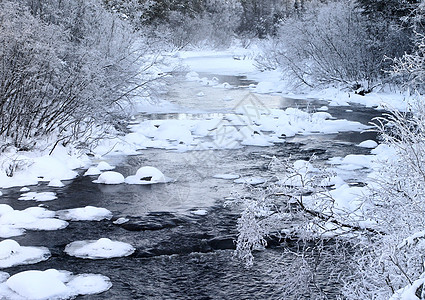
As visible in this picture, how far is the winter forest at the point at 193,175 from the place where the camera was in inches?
180

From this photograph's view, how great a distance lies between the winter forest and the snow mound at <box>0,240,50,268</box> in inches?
1.0

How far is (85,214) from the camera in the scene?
7488mm

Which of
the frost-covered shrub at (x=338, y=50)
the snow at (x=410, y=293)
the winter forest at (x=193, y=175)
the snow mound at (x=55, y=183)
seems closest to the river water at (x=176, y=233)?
the winter forest at (x=193, y=175)

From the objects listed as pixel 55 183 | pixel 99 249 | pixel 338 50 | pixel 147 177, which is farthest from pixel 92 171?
pixel 338 50

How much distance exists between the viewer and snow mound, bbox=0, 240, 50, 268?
5805 millimetres

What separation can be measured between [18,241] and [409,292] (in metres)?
4.80

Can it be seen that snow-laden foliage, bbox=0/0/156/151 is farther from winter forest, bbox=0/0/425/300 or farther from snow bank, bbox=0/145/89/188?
snow bank, bbox=0/145/89/188

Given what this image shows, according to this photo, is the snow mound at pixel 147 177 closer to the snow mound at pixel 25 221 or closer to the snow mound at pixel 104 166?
the snow mound at pixel 104 166

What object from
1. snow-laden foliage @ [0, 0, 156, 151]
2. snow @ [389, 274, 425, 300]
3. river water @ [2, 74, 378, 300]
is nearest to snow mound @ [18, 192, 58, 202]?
river water @ [2, 74, 378, 300]

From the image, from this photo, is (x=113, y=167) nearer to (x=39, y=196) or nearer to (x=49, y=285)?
(x=39, y=196)

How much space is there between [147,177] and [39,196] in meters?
1.96

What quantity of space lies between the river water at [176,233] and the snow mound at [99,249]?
11 centimetres

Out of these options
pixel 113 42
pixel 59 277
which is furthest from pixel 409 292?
pixel 113 42

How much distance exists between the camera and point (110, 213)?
24.9 feet
